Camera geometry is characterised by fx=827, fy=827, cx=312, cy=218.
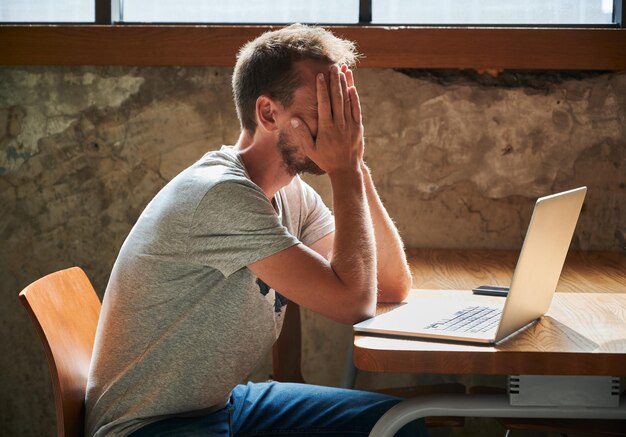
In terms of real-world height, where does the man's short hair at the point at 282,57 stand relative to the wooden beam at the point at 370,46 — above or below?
below

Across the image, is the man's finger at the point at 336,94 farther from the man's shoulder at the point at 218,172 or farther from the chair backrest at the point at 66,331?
the chair backrest at the point at 66,331

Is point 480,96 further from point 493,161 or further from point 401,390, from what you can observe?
point 401,390

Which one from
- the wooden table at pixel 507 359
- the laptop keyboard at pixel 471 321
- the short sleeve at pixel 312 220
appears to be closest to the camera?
the wooden table at pixel 507 359

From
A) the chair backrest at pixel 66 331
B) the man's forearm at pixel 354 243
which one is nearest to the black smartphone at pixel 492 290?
the man's forearm at pixel 354 243

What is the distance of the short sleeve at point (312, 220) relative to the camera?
7.20 ft

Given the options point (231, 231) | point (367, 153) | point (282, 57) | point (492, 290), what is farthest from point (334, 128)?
point (367, 153)

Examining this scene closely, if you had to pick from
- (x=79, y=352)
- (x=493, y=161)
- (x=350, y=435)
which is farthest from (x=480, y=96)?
(x=79, y=352)

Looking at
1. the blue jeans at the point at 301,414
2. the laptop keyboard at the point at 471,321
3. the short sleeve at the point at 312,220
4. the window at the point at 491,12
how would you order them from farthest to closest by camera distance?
the window at the point at 491,12
the short sleeve at the point at 312,220
the blue jeans at the point at 301,414
the laptop keyboard at the point at 471,321

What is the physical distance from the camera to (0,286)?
10.4 feet

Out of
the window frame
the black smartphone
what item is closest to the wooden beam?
the window frame

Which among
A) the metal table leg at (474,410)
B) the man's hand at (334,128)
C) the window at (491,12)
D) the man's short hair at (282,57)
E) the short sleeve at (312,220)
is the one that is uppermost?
the window at (491,12)

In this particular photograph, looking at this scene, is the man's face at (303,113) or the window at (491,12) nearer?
the man's face at (303,113)

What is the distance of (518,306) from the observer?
5.10 ft

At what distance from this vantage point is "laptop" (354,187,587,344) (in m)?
1.50
